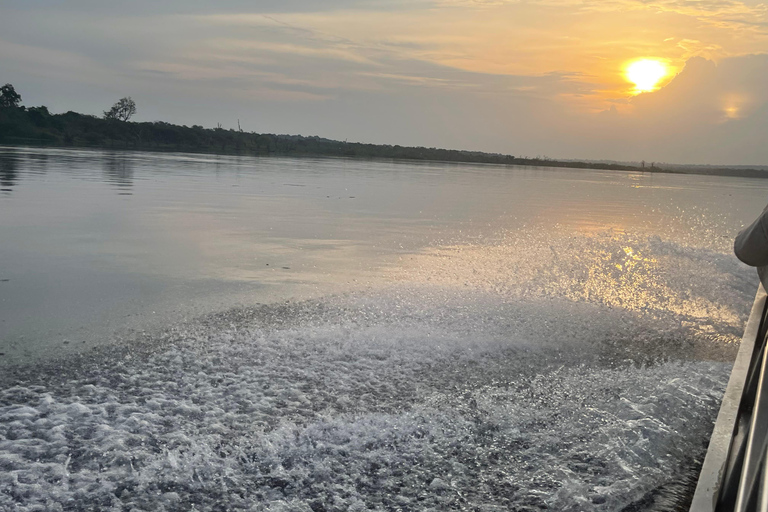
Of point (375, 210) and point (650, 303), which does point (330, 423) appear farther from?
point (375, 210)

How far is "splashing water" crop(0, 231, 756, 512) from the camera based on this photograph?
2570 millimetres

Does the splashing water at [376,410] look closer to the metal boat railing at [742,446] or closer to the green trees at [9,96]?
the metal boat railing at [742,446]

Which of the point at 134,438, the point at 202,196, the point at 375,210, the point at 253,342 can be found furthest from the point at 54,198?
the point at 134,438

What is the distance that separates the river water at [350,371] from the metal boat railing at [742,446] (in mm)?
538

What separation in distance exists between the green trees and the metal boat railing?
80558 mm

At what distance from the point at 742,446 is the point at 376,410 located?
1.80 metres

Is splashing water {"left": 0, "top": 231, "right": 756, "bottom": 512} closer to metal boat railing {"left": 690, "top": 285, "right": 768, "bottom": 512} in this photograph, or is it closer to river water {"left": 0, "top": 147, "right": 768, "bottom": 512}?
river water {"left": 0, "top": 147, "right": 768, "bottom": 512}

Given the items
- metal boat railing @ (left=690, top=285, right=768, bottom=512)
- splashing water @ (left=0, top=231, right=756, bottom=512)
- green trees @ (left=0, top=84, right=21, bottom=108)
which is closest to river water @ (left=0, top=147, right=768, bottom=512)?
splashing water @ (left=0, top=231, right=756, bottom=512)

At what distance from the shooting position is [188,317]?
496 cm

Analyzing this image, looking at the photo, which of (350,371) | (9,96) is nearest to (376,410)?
(350,371)

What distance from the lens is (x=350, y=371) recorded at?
390cm

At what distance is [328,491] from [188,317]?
280 cm

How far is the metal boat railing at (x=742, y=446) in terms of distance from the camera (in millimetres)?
1331

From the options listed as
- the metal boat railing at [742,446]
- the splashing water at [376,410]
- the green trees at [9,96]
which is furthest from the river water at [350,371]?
the green trees at [9,96]
